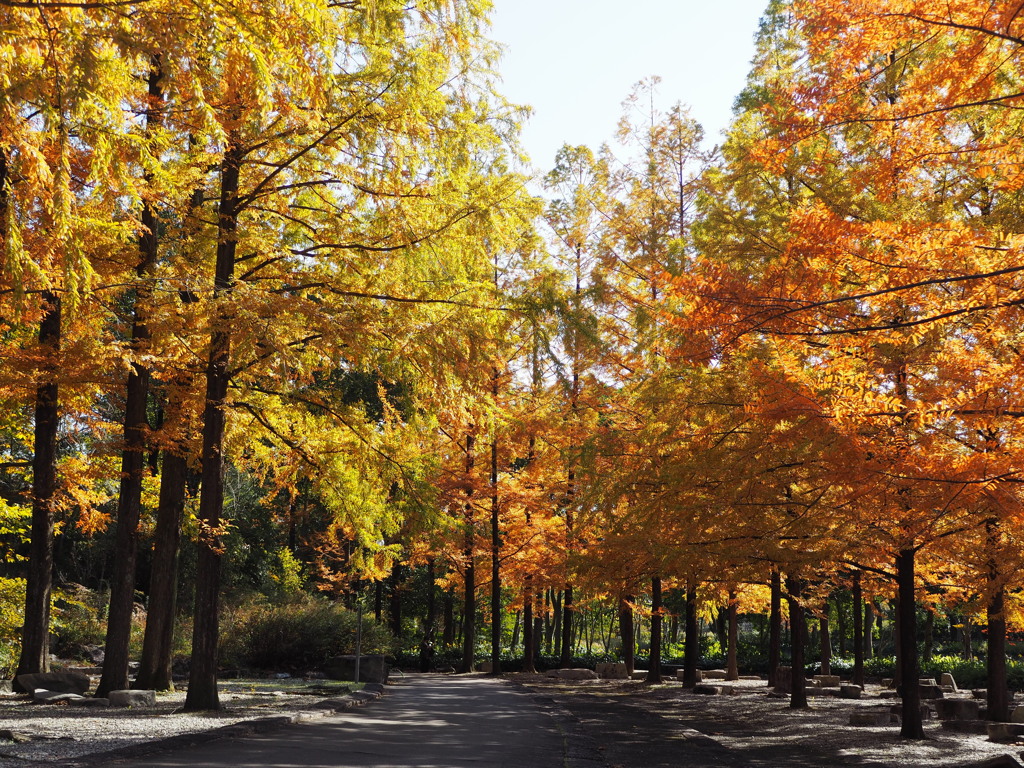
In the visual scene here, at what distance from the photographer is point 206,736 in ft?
27.6

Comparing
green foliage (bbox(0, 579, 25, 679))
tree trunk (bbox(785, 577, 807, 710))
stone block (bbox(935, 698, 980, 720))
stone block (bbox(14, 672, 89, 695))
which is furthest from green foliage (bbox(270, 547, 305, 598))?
stone block (bbox(935, 698, 980, 720))

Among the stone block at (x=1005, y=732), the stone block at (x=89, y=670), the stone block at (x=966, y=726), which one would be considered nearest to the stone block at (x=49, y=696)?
the stone block at (x=89, y=670)

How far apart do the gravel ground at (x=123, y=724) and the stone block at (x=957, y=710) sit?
422 inches

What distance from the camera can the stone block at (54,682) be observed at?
14.0m

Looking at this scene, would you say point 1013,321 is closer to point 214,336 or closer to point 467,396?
point 467,396

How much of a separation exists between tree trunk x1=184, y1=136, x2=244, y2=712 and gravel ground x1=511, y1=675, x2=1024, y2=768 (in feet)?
17.3

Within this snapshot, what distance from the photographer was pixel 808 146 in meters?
12.1

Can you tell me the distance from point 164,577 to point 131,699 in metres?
2.78

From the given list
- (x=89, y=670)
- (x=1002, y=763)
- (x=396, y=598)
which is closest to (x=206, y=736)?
(x=1002, y=763)

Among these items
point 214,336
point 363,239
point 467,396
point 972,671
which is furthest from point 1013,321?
point 972,671

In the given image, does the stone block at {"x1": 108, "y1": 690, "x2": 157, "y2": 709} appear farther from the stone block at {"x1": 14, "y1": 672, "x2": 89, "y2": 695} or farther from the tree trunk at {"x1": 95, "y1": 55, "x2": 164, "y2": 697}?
the stone block at {"x1": 14, "y1": 672, "x2": 89, "y2": 695}

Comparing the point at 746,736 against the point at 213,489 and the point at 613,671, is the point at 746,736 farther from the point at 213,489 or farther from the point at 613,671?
the point at 613,671

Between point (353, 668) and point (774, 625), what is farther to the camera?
point (774, 625)

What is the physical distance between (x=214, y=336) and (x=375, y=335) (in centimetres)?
251
